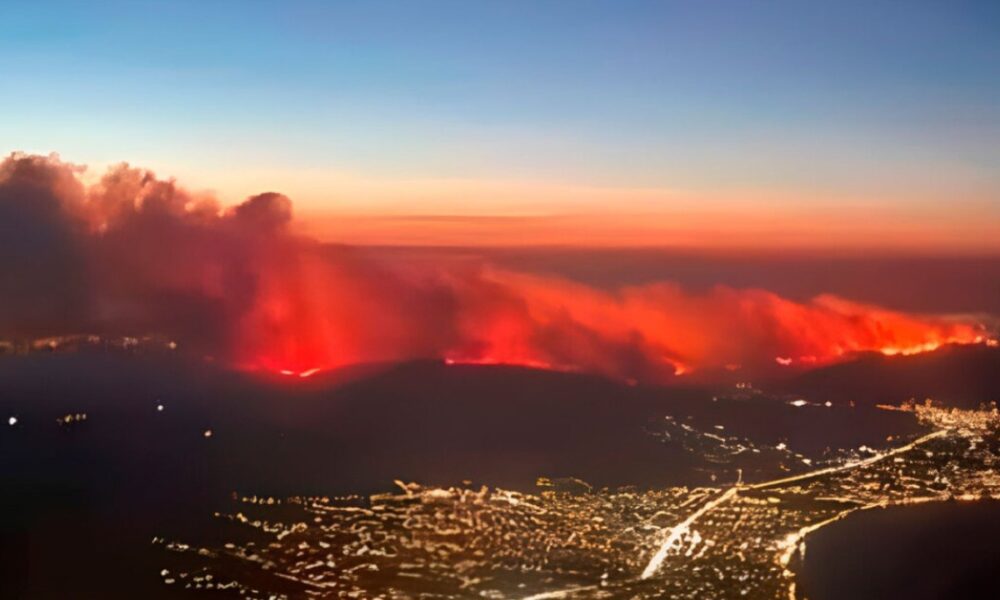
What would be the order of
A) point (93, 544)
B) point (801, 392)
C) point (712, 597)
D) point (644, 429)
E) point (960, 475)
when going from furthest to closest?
point (801, 392) → point (644, 429) → point (960, 475) → point (93, 544) → point (712, 597)

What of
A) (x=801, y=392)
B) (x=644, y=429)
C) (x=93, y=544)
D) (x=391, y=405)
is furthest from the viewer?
(x=801, y=392)

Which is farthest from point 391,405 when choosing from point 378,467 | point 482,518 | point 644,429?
point 482,518

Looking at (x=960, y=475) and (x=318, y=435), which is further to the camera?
(x=318, y=435)

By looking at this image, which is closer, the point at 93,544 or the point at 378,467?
the point at 93,544

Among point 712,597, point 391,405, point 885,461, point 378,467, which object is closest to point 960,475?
point 885,461

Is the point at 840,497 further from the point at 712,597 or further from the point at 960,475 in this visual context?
the point at 712,597

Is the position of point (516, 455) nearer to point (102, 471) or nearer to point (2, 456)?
point (102, 471)
